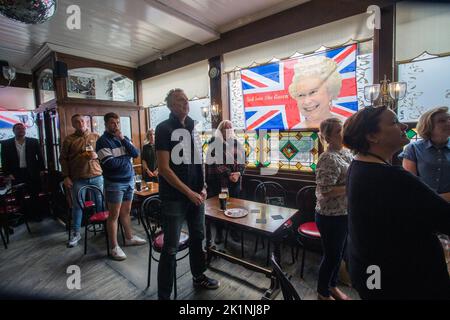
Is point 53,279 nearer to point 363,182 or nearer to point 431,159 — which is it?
point 363,182

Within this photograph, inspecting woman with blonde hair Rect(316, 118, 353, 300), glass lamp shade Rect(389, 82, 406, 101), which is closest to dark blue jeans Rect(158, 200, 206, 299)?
woman with blonde hair Rect(316, 118, 353, 300)

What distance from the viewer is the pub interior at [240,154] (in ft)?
3.11

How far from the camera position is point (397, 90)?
196 cm

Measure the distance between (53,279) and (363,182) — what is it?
2.90 metres

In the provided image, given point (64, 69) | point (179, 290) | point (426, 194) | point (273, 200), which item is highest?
point (64, 69)

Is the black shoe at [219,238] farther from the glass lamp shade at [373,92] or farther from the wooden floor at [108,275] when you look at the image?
the glass lamp shade at [373,92]

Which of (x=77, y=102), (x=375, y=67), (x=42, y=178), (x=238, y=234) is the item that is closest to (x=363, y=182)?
(x=375, y=67)

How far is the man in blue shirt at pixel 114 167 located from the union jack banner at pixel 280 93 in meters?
1.72

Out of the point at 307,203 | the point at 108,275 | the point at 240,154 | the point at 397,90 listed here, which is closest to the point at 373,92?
the point at 397,90

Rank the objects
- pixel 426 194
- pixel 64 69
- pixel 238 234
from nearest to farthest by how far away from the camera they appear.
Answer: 1. pixel 426 194
2. pixel 238 234
3. pixel 64 69

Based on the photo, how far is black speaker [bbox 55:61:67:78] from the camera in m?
3.55

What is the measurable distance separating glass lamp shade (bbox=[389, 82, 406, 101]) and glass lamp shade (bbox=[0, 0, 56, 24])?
9.26 ft
